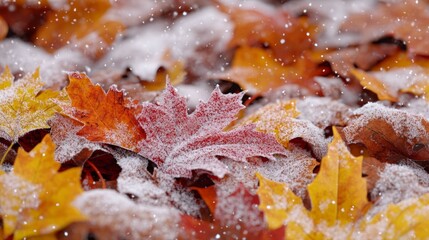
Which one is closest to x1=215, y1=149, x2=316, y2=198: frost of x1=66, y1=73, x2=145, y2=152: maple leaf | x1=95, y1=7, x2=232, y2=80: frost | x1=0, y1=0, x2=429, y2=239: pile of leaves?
x1=0, y1=0, x2=429, y2=239: pile of leaves

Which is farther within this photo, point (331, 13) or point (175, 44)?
point (331, 13)

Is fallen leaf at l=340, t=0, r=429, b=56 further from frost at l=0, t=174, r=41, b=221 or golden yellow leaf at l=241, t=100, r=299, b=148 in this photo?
frost at l=0, t=174, r=41, b=221

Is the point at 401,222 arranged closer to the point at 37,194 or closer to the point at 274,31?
the point at 37,194

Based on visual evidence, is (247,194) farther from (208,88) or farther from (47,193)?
(208,88)

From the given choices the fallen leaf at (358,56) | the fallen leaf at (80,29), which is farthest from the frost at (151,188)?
the fallen leaf at (80,29)

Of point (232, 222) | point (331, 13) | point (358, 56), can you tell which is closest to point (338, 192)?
point (232, 222)
